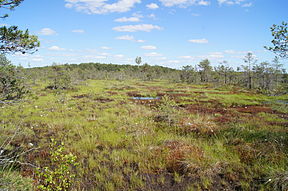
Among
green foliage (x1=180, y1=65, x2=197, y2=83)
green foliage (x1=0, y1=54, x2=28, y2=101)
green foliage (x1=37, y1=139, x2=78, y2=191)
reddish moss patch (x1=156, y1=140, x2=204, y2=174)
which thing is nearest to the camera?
green foliage (x1=37, y1=139, x2=78, y2=191)

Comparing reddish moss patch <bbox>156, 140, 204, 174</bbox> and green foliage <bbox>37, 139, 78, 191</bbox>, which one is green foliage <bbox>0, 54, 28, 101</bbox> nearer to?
green foliage <bbox>37, 139, 78, 191</bbox>

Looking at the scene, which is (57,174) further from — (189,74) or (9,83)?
(189,74)

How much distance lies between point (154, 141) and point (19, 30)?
5930 millimetres

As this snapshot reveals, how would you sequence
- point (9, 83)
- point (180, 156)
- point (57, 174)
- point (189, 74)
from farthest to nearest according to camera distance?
1. point (189, 74)
2. point (180, 156)
3. point (9, 83)
4. point (57, 174)

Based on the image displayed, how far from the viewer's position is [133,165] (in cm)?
541

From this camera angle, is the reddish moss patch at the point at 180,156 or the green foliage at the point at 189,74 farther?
the green foliage at the point at 189,74

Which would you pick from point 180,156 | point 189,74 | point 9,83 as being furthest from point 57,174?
point 189,74

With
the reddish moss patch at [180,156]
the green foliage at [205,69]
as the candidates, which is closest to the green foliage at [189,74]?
the green foliage at [205,69]

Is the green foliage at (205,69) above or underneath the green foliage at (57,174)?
above

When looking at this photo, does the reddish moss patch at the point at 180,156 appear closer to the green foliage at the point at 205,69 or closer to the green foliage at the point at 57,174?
the green foliage at the point at 57,174

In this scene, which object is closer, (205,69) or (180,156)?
(180,156)

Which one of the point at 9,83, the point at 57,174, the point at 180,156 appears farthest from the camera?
the point at 180,156

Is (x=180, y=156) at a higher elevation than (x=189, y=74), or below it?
below

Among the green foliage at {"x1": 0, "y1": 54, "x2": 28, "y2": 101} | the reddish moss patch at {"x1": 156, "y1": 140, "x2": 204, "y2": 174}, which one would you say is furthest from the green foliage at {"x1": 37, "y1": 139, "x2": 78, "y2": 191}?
the reddish moss patch at {"x1": 156, "y1": 140, "x2": 204, "y2": 174}
